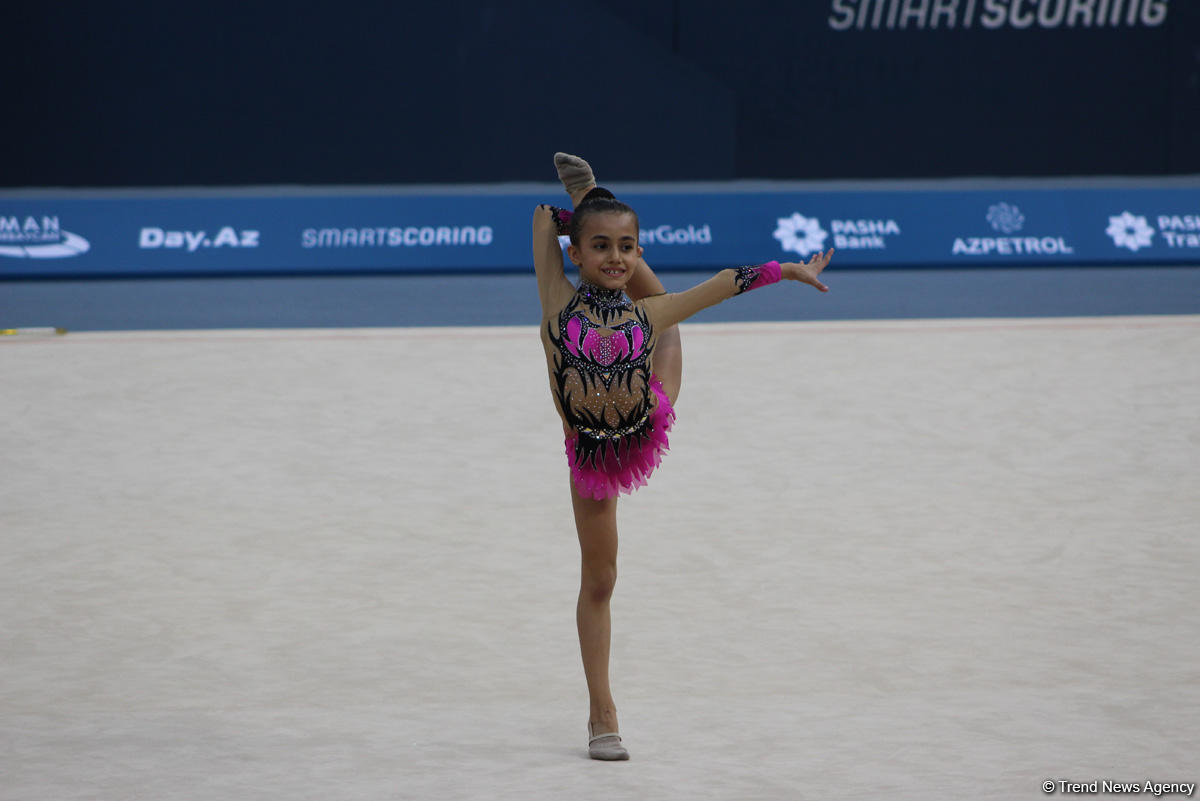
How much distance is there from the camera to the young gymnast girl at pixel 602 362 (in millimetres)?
3652

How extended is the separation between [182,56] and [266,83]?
1.02 metres

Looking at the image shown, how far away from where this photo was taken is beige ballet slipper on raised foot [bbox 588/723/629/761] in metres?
3.64

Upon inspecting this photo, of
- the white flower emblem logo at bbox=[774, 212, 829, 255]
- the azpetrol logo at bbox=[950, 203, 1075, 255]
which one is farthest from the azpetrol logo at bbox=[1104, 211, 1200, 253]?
the white flower emblem logo at bbox=[774, 212, 829, 255]

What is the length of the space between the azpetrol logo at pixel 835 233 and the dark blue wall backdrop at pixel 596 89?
4745 millimetres

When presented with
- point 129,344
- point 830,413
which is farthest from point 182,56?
point 830,413

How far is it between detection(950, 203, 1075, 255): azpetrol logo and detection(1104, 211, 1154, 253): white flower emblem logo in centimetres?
48

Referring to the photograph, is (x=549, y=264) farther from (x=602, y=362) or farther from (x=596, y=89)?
(x=596, y=89)

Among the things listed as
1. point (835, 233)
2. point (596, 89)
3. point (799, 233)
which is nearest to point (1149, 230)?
point (835, 233)

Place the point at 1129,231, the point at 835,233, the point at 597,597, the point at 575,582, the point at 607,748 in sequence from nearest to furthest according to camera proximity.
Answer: the point at 607,748, the point at 597,597, the point at 575,582, the point at 835,233, the point at 1129,231

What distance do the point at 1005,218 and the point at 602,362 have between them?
11.1 m

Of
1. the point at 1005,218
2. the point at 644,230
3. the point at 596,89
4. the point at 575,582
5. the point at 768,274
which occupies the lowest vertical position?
the point at 575,582

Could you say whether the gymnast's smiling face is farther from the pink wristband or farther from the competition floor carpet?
the competition floor carpet

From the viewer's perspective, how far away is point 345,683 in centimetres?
428

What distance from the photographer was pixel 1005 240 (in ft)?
45.9
